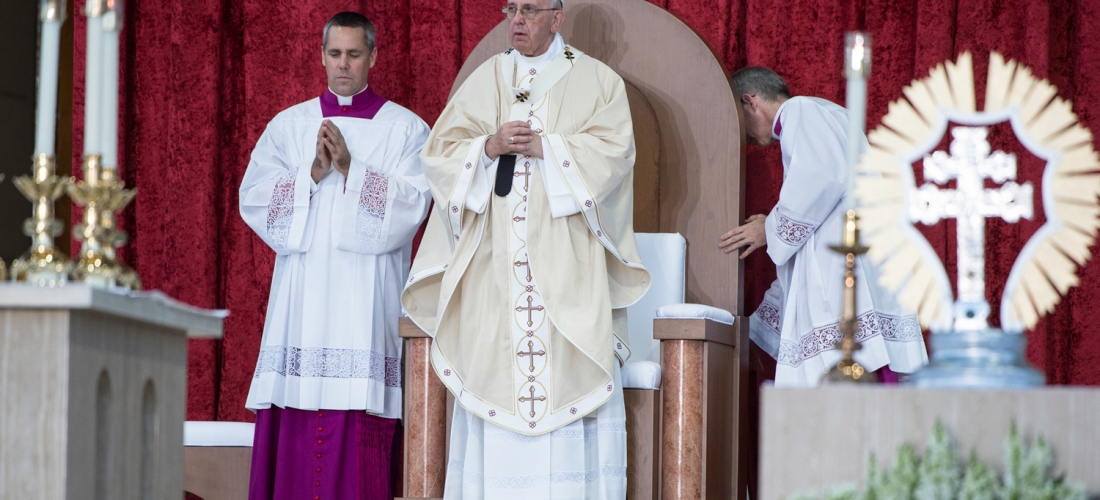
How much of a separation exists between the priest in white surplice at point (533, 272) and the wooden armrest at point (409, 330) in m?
0.03

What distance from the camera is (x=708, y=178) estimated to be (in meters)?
4.83

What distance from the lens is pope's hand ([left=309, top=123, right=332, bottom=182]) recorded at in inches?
182

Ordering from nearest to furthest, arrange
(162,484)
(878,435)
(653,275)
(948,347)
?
(878,435), (948,347), (162,484), (653,275)

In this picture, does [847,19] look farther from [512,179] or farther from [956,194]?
[956,194]

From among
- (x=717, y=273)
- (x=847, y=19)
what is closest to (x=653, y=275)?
(x=717, y=273)

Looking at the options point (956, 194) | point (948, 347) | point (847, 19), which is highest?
point (847, 19)

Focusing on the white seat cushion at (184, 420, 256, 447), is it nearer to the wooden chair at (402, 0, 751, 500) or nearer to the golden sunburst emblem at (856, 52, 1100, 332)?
the wooden chair at (402, 0, 751, 500)

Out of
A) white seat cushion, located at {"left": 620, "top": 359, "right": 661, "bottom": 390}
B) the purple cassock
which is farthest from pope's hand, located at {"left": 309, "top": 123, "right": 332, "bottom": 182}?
white seat cushion, located at {"left": 620, "top": 359, "right": 661, "bottom": 390}

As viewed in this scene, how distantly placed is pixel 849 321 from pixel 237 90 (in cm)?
411

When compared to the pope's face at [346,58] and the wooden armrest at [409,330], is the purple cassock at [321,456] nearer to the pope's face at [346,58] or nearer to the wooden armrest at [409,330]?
the wooden armrest at [409,330]

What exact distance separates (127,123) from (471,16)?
170cm

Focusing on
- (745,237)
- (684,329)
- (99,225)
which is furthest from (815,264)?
(99,225)

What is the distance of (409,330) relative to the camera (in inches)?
168

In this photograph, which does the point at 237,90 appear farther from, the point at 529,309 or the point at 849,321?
the point at 849,321
